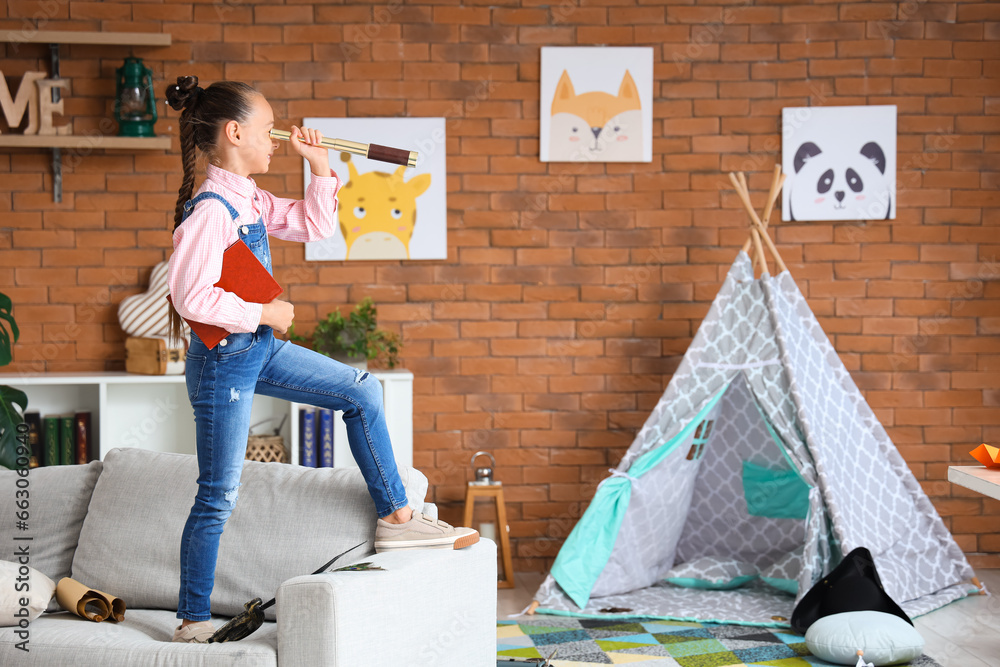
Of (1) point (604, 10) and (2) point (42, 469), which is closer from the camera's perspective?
(2) point (42, 469)

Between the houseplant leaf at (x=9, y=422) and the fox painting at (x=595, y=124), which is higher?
the fox painting at (x=595, y=124)

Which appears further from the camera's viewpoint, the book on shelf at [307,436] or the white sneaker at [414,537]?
the book on shelf at [307,436]

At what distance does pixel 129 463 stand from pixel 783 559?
2.39 m

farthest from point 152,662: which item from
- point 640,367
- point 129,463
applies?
point 640,367

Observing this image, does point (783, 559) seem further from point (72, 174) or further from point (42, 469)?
point (72, 174)

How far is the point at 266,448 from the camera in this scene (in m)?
3.19

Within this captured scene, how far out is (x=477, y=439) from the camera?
3.55 metres

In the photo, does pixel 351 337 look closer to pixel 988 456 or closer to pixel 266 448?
pixel 266 448

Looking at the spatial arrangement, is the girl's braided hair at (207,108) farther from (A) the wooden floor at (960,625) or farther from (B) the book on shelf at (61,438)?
(A) the wooden floor at (960,625)

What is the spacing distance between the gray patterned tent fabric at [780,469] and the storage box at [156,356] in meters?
1.59

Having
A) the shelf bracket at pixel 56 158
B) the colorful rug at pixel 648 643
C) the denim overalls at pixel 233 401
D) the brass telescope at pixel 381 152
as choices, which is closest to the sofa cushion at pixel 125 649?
the denim overalls at pixel 233 401

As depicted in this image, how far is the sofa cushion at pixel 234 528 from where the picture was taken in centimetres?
191

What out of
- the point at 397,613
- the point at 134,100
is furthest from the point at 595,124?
the point at 397,613

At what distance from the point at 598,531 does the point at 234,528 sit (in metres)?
1.49
